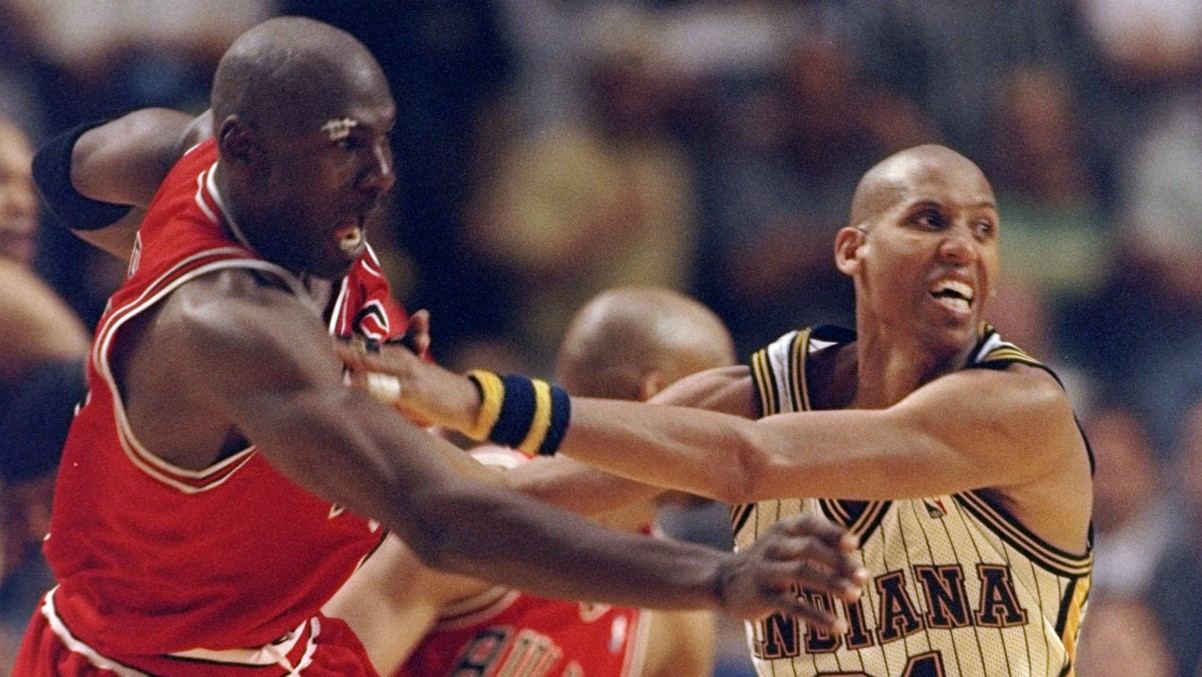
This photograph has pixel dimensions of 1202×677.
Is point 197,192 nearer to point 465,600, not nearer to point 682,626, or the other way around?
point 465,600

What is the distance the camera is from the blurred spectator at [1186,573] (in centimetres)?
584

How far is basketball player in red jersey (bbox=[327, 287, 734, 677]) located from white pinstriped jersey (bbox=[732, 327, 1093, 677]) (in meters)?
0.40

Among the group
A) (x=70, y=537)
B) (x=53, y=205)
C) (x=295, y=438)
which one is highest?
(x=295, y=438)

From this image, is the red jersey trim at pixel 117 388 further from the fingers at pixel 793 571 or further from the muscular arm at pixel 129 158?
the fingers at pixel 793 571

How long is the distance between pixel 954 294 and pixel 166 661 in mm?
1674

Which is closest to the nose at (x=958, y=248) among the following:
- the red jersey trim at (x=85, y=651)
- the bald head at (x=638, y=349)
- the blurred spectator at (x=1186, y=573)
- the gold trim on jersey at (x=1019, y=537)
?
the gold trim on jersey at (x=1019, y=537)

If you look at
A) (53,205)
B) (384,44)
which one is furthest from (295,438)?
(384,44)

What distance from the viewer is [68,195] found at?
3.75m

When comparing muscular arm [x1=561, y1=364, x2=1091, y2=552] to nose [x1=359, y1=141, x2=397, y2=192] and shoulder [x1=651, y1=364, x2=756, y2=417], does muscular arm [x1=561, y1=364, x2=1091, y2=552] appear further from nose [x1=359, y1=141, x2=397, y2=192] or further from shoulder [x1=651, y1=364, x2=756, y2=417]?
nose [x1=359, y1=141, x2=397, y2=192]

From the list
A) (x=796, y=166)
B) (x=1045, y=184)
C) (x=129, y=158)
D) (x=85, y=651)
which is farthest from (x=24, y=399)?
(x=1045, y=184)

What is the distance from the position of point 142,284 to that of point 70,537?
0.55 metres

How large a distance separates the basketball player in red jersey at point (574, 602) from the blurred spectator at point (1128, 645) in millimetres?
2213

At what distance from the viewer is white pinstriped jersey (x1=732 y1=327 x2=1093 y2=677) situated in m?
3.25

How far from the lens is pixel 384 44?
612cm
